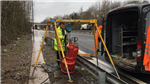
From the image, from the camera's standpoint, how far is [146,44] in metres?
3.66

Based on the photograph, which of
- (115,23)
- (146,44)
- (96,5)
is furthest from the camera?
(96,5)

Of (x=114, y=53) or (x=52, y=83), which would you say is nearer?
(x=52, y=83)

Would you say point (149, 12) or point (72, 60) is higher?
Result: point (149, 12)

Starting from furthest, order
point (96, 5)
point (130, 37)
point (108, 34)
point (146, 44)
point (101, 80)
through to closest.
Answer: point (96, 5) < point (130, 37) < point (108, 34) < point (146, 44) < point (101, 80)

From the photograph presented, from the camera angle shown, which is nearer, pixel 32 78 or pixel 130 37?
pixel 32 78

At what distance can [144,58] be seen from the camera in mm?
3688

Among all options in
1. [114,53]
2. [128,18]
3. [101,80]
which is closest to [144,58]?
[101,80]

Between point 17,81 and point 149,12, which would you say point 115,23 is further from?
point 17,81

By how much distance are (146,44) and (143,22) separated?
2.04 ft

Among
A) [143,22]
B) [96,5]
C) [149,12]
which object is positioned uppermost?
[96,5]

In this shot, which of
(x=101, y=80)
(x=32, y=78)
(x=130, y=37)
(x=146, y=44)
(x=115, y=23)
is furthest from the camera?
(x=130, y=37)

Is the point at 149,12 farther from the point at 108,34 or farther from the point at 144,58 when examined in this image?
the point at 108,34

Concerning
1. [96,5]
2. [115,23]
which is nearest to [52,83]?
[115,23]

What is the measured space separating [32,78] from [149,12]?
4102 mm
